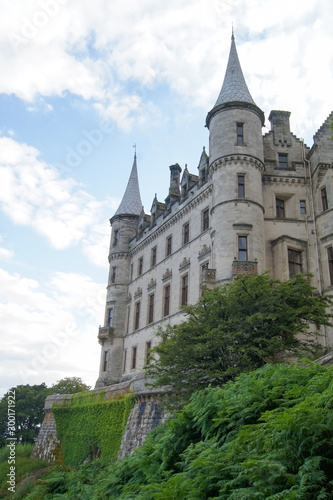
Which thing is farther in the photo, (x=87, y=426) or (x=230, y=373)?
(x=87, y=426)

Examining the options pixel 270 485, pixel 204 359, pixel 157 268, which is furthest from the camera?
pixel 157 268

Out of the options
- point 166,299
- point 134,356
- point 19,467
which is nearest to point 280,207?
point 166,299

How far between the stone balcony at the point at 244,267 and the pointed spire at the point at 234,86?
450 inches

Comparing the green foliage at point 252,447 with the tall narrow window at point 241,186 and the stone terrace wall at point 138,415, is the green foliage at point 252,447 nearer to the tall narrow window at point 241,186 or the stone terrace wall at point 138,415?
the stone terrace wall at point 138,415

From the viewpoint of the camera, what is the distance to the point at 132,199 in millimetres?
46156

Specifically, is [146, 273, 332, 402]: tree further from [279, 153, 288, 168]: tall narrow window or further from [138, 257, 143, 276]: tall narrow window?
[138, 257, 143, 276]: tall narrow window

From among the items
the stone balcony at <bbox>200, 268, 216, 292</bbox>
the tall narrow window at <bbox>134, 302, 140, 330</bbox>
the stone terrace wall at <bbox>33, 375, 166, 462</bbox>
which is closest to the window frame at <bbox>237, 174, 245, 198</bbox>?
the stone balcony at <bbox>200, 268, 216, 292</bbox>

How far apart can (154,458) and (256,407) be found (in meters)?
2.74

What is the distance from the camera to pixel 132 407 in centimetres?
2325

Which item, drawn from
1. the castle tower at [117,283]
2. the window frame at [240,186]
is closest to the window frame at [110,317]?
the castle tower at [117,283]

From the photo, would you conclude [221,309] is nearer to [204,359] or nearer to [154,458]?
[204,359]

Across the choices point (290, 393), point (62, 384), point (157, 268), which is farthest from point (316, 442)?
point (62, 384)

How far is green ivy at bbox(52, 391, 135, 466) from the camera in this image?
2414 cm

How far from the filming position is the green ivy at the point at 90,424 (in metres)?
24.1
